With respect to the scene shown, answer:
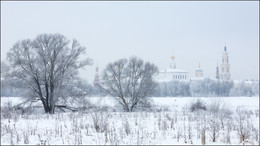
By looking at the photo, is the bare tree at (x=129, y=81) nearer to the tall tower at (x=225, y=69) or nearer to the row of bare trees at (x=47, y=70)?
the row of bare trees at (x=47, y=70)

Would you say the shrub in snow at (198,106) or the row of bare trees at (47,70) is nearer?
the row of bare trees at (47,70)

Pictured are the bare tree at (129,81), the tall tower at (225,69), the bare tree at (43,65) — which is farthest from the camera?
the tall tower at (225,69)

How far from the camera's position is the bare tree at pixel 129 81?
34250 mm

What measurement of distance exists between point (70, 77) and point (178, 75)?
138608 millimetres

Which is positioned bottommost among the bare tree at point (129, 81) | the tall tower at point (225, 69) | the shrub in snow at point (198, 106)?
the shrub in snow at point (198, 106)

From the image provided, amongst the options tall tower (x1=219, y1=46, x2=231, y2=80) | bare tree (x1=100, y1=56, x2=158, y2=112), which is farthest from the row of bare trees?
tall tower (x1=219, y1=46, x2=231, y2=80)

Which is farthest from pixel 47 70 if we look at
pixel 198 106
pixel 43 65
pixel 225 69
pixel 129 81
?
pixel 225 69

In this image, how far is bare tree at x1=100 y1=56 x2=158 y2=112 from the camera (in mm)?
34250

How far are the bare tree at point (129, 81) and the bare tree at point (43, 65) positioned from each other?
267 inches

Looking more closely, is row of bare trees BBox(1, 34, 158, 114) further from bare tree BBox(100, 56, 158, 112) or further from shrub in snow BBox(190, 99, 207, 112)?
shrub in snow BBox(190, 99, 207, 112)

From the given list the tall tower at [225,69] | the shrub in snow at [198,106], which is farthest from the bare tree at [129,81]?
the tall tower at [225,69]

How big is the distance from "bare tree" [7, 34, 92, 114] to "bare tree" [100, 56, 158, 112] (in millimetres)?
6787

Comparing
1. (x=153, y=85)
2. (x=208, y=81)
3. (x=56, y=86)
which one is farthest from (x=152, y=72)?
(x=208, y=81)

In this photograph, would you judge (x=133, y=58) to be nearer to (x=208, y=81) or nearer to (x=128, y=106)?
(x=128, y=106)
